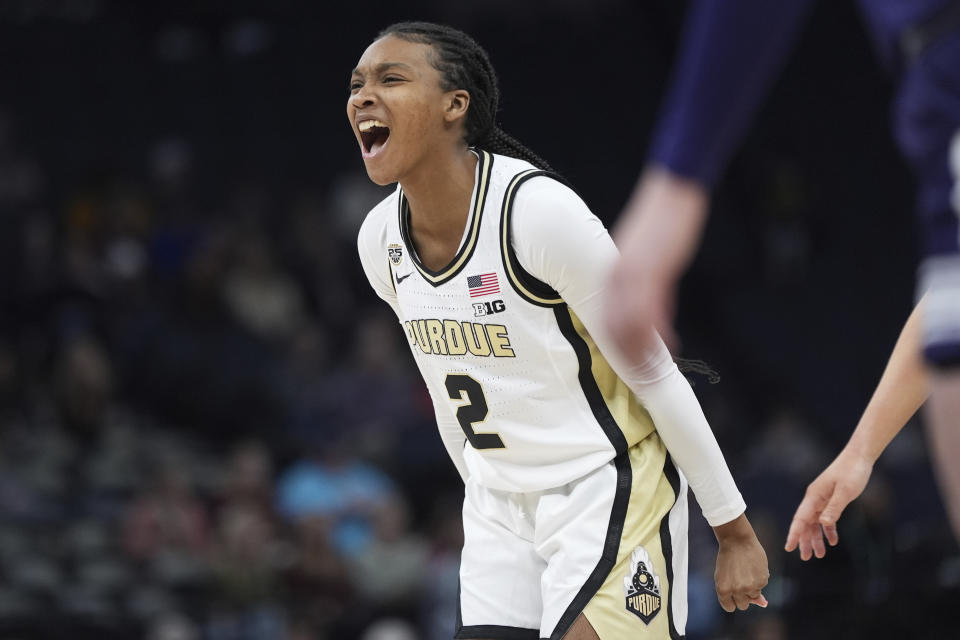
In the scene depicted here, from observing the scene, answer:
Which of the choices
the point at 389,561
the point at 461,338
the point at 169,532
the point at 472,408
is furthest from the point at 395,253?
the point at 169,532

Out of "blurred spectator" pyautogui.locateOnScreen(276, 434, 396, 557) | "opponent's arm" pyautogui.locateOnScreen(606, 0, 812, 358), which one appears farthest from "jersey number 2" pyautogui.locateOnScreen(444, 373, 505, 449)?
"blurred spectator" pyautogui.locateOnScreen(276, 434, 396, 557)

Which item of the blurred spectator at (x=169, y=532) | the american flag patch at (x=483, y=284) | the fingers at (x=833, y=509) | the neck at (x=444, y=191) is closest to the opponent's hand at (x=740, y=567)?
the fingers at (x=833, y=509)

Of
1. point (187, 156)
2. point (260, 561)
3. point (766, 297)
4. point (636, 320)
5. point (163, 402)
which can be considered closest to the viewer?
point (636, 320)

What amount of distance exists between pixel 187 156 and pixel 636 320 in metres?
9.65

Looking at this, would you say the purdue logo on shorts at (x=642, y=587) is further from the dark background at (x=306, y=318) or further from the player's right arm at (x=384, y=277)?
the dark background at (x=306, y=318)

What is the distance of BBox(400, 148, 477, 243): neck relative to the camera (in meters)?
3.45

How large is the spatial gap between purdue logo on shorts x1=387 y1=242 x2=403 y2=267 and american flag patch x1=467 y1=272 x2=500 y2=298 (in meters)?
0.29

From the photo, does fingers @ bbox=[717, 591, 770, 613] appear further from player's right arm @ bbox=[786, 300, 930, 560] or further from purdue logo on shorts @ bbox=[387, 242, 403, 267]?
purdue logo on shorts @ bbox=[387, 242, 403, 267]

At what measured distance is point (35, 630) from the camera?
6.69 meters

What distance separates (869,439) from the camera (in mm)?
2773

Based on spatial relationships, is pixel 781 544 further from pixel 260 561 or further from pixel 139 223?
pixel 139 223

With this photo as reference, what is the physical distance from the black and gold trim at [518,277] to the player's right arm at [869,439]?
75cm

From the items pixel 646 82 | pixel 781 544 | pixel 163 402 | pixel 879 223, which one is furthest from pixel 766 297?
pixel 163 402

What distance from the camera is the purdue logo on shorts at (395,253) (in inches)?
141
